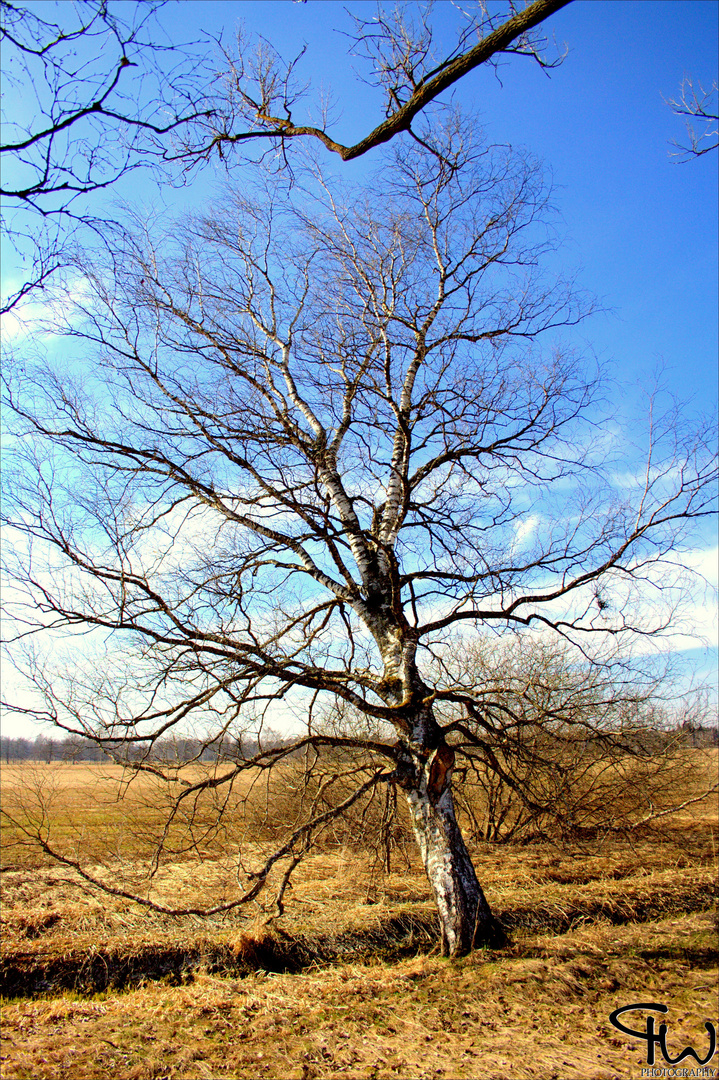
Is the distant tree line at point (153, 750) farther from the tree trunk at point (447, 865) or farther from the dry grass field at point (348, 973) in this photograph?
the tree trunk at point (447, 865)

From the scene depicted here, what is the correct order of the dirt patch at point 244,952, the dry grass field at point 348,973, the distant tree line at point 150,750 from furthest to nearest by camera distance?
the dirt patch at point 244,952
the distant tree line at point 150,750
the dry grass field at point 348,973

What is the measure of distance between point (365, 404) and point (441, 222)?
2.55 m

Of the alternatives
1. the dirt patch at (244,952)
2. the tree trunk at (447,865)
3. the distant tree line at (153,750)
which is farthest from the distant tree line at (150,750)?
the dirt patch at (244,952)

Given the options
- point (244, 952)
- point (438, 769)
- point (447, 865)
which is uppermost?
point (438, 769)

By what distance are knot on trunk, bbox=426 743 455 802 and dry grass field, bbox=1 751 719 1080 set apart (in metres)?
1.59

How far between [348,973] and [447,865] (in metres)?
1.51

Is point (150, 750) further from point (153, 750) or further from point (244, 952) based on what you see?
point (244, 952)

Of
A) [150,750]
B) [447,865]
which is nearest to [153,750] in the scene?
[150,750]

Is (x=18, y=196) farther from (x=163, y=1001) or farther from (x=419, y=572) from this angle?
(x=163, y=1001)

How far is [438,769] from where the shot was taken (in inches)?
265

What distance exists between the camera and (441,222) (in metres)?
8.27

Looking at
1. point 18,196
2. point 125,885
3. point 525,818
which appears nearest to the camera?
point 18,196

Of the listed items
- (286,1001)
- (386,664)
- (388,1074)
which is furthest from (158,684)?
(388,1074)

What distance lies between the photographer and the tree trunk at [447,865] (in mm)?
6543
